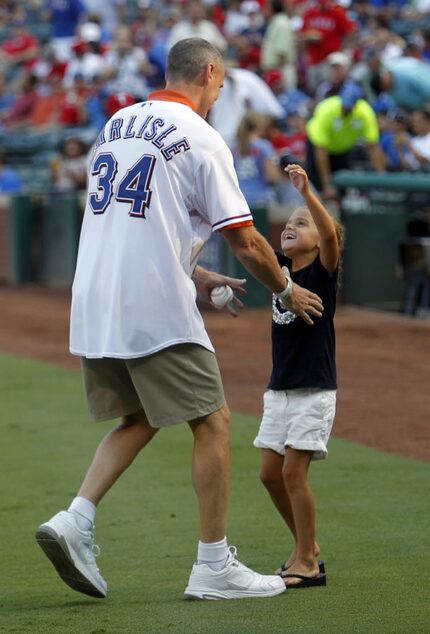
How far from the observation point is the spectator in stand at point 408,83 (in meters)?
16.0

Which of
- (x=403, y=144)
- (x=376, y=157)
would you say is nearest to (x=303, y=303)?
→ (x=376, y=157)

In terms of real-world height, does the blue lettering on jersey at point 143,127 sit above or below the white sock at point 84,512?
above

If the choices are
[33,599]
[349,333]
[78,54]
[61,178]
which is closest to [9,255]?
[61,178]

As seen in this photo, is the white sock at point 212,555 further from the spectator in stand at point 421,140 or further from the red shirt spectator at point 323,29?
the red shirt spectator at point 323,29

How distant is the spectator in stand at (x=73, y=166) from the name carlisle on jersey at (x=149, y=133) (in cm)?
1347

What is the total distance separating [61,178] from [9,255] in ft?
4.28

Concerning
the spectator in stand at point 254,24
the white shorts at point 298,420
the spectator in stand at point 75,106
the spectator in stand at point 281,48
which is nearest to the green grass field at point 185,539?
the white shorts at point 298,420

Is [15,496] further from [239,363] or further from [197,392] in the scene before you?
[239,363]

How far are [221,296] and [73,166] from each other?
1363 centimetres

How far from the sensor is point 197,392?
14.8ft

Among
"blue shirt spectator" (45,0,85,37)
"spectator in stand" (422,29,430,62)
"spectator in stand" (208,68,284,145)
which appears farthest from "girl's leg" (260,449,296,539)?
"blue shirt spectator" (45,0,85,37)

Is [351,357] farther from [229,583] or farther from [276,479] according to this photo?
[229,583]

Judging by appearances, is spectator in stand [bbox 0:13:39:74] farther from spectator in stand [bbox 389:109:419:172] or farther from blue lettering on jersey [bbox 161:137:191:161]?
blue lettering on jersey [bbox 161:137:191:161]

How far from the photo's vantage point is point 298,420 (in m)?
4.72
